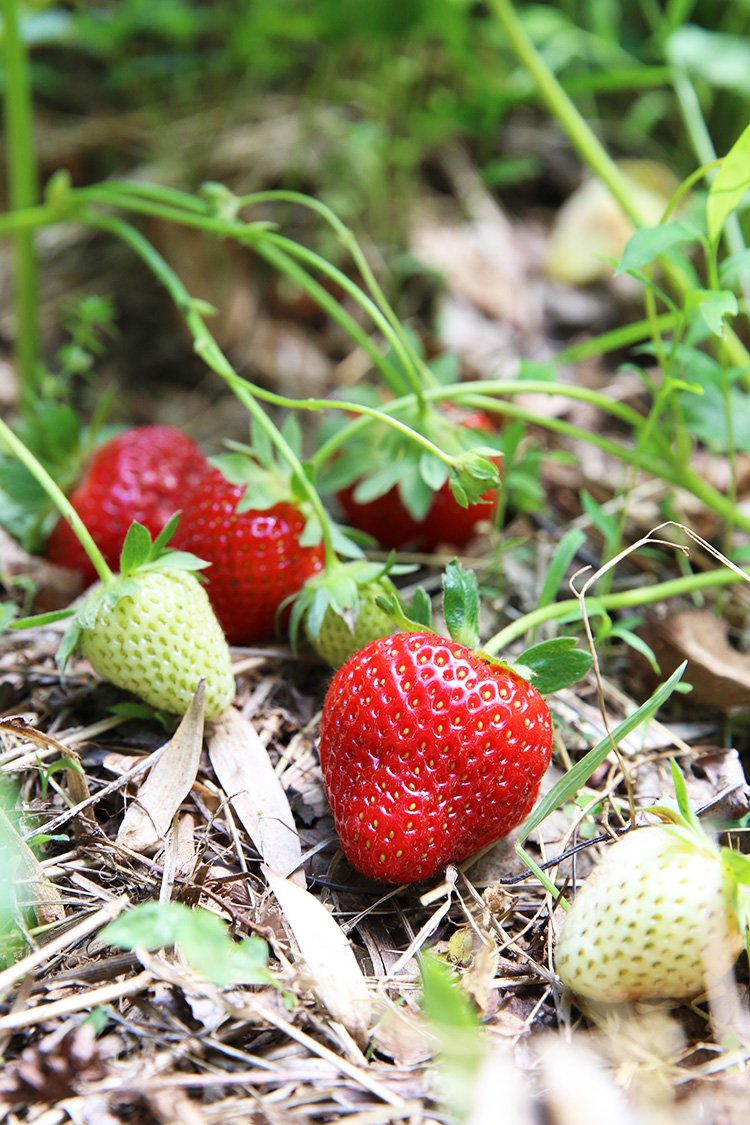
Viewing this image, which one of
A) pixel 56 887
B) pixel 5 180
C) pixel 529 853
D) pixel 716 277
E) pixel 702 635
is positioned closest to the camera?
pixel 56 887

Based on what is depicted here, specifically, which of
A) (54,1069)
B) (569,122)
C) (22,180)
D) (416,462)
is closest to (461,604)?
(416,462)

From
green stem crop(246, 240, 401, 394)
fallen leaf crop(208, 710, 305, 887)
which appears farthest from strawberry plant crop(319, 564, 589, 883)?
green stem crop(246, 240, 401, 394)

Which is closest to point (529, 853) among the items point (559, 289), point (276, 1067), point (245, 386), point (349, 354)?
point (276, 1067)

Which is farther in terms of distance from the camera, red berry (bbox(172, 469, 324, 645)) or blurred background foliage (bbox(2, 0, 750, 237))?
blurred background foliage (bbox(2, 0, 750, 237))

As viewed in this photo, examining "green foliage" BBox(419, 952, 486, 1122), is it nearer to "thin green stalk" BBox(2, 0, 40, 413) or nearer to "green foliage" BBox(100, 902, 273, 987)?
"green foliage" BBox(100, 902, 273, 987)

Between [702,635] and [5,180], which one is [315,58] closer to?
[5,180]

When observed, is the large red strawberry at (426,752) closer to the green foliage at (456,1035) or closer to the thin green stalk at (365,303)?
the green foliage at (456,1035)
